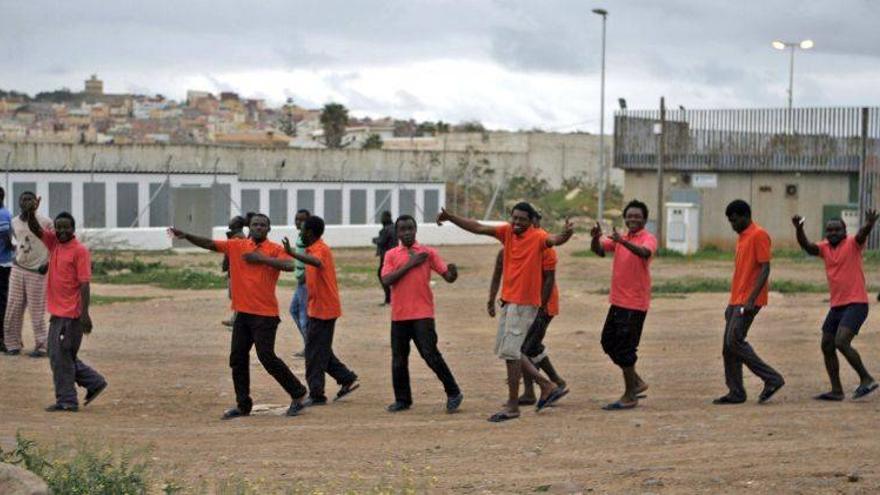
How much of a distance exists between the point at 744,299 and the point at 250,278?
4.13m

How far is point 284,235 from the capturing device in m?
43.4

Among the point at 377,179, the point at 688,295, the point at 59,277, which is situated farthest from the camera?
the point at 377,179

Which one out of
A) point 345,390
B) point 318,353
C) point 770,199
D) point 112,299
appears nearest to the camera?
point 318,353

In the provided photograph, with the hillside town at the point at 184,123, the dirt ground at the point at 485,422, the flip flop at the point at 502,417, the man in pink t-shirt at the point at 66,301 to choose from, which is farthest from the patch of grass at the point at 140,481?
the hillside town at the point at 184,123

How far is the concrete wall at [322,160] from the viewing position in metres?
47.3

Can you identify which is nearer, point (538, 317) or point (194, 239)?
point (194, 239)

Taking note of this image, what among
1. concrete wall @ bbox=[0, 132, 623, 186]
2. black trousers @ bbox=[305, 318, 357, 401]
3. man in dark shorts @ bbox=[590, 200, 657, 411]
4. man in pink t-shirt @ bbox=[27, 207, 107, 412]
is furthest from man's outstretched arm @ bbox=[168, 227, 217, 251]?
concrete wall @ bbox=[0, 132, 623, 186]

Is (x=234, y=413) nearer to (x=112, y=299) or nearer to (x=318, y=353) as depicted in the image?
(x=318, y=353)

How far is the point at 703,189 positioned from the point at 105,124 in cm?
8612

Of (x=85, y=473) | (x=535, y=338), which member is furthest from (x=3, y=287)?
(x=85, y=473)

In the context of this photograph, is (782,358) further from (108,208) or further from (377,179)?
(377,179)

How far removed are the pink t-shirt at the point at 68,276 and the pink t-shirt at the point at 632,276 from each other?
4.47 metres

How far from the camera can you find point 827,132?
3841cm

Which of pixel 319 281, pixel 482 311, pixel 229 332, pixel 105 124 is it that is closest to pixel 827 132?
pixel 482 311
